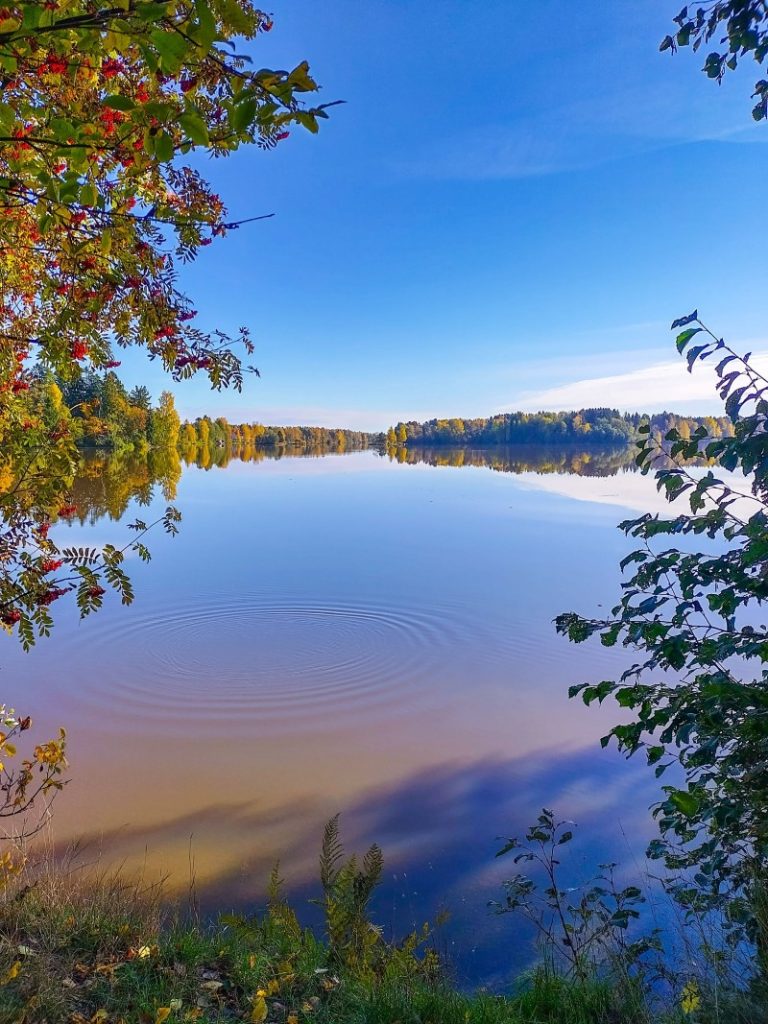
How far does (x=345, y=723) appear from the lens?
682 cm

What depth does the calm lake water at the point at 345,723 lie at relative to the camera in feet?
15.1

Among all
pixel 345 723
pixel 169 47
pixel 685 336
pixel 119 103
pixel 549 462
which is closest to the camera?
pixel 169 47

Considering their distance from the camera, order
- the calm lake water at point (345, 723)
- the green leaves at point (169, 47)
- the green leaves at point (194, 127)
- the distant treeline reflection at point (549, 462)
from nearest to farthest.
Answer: the green leaves at point (169, 47), the green leaves at point (194, 127), the calm lake water at point (345, 723), the distant treeline reflection at point (549, 462)

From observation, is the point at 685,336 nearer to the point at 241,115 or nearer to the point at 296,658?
the point at 241,115

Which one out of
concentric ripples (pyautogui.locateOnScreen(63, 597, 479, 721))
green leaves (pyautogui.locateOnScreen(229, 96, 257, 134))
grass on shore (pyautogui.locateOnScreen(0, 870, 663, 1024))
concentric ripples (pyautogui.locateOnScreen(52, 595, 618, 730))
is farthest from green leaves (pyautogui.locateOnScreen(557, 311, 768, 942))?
concentric ripples (pyautogui.locateOnScreen(63, 597, 479, 721))

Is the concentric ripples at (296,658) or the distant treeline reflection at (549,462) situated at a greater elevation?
the distant treeline reflection at (549,462)

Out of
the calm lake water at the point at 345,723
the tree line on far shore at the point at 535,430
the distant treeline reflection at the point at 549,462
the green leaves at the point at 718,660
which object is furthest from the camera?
the tree line on far shore at the point at 535,430

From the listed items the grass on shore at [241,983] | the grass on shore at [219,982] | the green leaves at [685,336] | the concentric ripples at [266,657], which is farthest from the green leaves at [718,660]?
the concentric ripples at [266,657]

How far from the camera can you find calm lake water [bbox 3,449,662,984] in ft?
15.1

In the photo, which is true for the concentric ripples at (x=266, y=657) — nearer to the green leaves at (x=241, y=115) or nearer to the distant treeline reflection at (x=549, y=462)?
the green leaves at (x=241, y=115)

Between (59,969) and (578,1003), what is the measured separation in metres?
2.30

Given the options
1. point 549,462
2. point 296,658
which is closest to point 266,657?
point 296,658

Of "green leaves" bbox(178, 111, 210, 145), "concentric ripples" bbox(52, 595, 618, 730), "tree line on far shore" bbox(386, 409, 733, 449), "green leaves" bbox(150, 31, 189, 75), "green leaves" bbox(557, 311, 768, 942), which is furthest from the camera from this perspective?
"tree line on far shore" bbox(386, 409, 733, 449)

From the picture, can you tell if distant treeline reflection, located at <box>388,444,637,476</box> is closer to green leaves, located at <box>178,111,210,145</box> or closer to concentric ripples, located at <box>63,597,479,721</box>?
concentric ripples, located at <box>63,597,479,721</box>
